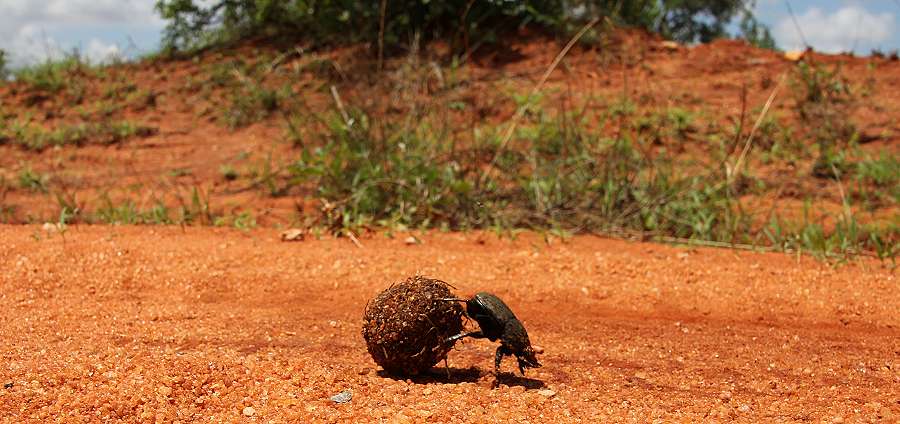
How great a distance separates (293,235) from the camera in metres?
4.93

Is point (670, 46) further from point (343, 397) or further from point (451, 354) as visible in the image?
point (343, 397)

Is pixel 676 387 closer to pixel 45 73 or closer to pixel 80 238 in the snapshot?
pixel 80 238

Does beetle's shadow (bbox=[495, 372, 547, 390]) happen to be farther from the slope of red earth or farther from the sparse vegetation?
the sparse vegetation

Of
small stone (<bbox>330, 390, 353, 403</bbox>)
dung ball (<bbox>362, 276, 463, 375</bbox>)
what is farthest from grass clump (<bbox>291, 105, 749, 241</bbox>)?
small stone (<bbox>330, 390, 353, 403</bbox>)

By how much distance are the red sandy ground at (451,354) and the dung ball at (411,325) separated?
89 millimetres

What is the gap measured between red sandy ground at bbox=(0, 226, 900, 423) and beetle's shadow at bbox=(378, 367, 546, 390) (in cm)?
2

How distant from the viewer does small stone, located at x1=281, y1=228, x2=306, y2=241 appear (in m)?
4.93

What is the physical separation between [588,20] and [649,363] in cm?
625

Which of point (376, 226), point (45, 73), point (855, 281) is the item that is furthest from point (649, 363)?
point (45, 73)

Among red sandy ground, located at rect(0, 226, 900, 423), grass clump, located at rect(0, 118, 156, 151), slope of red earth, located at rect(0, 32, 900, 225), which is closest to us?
red sandy ground, located at rect(0, 226, 900, 423)

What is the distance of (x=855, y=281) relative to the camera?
13.8ft

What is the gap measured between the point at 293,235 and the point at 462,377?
2.25m

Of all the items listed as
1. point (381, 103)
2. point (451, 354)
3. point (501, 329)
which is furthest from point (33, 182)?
point (501, 329)

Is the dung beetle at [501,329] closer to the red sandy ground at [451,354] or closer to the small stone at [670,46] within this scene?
the red sandy ground at [451,354]
